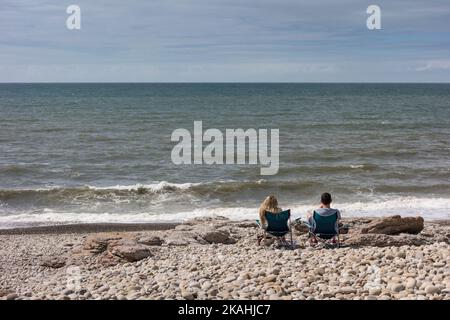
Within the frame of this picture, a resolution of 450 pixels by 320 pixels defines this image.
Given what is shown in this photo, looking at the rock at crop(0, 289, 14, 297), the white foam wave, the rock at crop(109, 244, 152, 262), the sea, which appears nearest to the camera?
the rock at crop(0, 289, 14, 297)

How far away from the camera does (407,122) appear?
52594mm

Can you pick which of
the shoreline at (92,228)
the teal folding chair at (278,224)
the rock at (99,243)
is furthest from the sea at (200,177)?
the teal folding chair at (278,224)

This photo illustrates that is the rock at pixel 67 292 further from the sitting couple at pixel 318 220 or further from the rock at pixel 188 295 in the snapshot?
the sitting couple at pixel 318 220

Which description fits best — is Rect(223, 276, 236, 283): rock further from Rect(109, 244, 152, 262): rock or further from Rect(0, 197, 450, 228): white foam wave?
Rect(0, 197, 450, 228): white foam wave

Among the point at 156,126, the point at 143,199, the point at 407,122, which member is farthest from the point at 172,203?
the point at 407,122

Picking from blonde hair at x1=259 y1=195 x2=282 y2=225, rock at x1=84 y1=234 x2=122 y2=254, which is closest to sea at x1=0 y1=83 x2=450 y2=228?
rock at x1=84 y1=234 x2=122 y2=254

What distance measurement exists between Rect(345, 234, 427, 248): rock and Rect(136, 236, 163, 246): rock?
4362 mm

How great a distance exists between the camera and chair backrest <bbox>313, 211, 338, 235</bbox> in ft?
40.3

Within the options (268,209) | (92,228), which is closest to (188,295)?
(268,209)

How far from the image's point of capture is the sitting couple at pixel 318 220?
12.3 metres

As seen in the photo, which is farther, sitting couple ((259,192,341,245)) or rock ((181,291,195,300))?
sitting couple ((259,192,341,245))

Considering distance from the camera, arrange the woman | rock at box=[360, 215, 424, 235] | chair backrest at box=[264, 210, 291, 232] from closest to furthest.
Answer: chair backrest at box=[264, 210, 291, 232] → the woman → rock at box=[360, 215, 424, 235]
